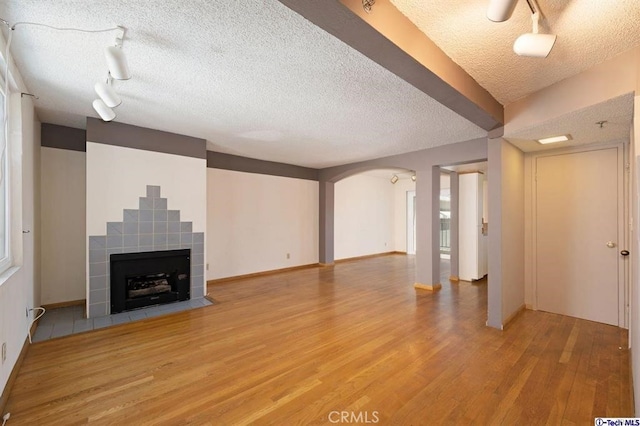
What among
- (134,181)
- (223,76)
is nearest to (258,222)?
(134,181)

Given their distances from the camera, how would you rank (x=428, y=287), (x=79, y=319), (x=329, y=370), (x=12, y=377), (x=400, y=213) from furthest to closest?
(x=400, y=213) → (x=428, y=287) → (x=79, y=319) → (x=329, y=370) → (x=12, y=377)

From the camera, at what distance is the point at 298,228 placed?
21.4ft

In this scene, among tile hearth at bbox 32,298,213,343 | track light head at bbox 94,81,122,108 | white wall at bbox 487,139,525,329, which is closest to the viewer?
track light head at bbox 94,81,122,108

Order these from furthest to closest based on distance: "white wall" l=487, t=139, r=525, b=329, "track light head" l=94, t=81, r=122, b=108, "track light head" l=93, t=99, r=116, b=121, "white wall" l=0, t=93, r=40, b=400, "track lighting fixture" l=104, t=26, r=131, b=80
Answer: "white wall" l=487, t=139, r=525, b=329 < "track light head" l=93, t=99, r=116, b=121 < "track light head" l=94, t=81, r=122, b=108 < "white wall" l=0, t=93, r=40, b=400 < "track lighting fixture" l=104, t=26, r=131, b=80

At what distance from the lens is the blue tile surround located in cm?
342

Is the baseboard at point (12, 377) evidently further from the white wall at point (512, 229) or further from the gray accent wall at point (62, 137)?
the white wall at point (512, 229)

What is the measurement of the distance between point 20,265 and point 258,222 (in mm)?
3619

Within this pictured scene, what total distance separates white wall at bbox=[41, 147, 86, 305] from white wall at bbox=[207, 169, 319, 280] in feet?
5.80

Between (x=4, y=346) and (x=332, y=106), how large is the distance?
3.24 meters

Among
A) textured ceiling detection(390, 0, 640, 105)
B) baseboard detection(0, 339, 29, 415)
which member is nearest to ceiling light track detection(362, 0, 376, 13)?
textured ceiling detection(390, 0, 640, 105)

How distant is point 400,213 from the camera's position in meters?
9.16

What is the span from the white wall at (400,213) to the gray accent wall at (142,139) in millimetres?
6621

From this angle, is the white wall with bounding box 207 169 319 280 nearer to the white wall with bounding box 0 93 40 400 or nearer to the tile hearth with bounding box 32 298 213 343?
the tile hearth with bounding box 32 298 213 343

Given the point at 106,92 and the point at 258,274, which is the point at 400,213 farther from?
the point at 106,92
